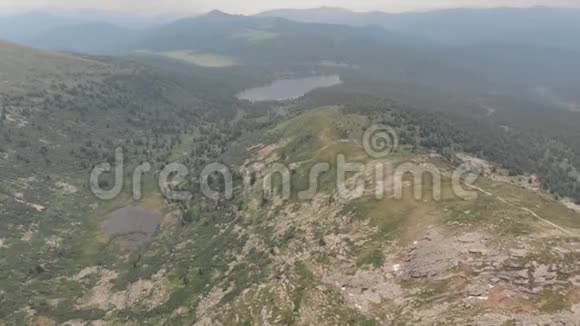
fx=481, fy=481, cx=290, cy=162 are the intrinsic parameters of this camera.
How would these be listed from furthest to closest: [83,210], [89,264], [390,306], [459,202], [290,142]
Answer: [290,142]
[83,210]
[89,264]
[459,202]
[390,306]

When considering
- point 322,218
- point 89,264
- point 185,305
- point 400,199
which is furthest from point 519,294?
point 89,264

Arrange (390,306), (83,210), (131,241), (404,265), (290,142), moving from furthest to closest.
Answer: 1. (290,142)
2. (83,210)
3. (131,241)
4. (404,265)
5. (390,306)

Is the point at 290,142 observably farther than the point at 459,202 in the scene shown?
Yes

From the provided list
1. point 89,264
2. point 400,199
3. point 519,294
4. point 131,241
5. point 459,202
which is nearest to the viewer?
point 519,294

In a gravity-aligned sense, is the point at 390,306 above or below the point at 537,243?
below

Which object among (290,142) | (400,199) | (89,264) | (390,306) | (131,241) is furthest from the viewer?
(290,142)

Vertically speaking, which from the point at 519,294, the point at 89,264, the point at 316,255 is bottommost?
the point at 89,264

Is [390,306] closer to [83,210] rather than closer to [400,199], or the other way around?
[400,199]

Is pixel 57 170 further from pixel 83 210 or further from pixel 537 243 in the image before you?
pixel 537 243

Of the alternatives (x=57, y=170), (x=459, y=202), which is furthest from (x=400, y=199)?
(x=57, y=170)
